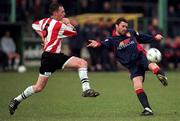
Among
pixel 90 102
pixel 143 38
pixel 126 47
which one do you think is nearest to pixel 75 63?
pixel 126 47

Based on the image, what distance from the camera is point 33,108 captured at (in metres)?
14.6

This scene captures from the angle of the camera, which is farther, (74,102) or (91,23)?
(91,23)

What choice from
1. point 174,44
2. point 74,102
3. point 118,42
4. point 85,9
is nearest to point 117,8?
point 85,9

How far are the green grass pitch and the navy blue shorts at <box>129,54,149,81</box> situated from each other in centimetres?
77

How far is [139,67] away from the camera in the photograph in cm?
1362

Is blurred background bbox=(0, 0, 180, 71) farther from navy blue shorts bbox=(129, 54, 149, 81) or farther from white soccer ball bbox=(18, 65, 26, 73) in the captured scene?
navy blue shorts bbox=(129, 54, 149, 81)

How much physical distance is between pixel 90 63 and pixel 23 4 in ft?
15.4

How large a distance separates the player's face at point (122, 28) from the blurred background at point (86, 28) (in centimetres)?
1365

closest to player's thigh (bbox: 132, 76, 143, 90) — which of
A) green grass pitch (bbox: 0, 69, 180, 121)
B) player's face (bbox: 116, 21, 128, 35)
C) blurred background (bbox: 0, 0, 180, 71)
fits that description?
green grass pitch (bbox: 0, 69, 180, 121)

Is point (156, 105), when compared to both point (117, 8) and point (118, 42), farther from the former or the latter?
point (117, 8)

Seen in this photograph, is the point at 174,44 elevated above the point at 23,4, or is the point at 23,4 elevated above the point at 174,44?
the point at 23,4

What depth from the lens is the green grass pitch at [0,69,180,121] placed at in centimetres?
1296

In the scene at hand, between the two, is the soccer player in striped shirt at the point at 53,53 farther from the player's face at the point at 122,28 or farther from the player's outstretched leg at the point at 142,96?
the player's outstretched leg at the point at 142,96

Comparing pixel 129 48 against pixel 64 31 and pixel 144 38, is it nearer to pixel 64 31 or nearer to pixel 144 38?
pixel 144 38
